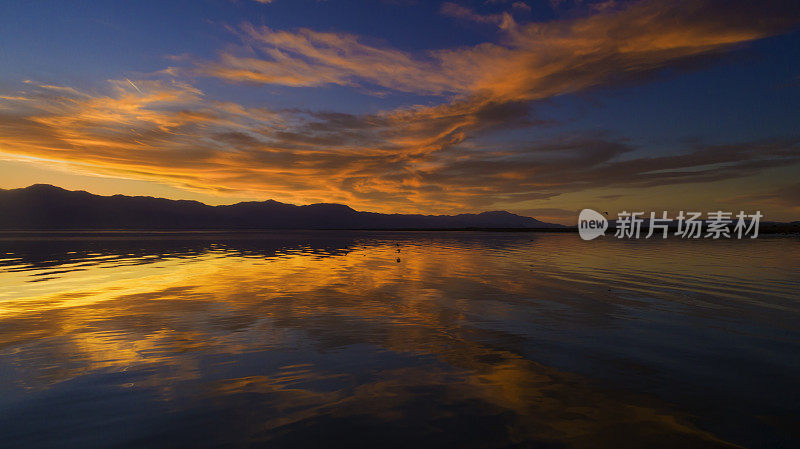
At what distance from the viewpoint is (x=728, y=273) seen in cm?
2994

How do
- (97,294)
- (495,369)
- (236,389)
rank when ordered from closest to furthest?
(236,389) < (495,369) < (97,294)

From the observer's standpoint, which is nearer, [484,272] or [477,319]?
[477,319]

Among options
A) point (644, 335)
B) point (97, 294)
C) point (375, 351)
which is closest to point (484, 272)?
point (644, 335)

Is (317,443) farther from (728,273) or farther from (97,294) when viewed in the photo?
(728,273)

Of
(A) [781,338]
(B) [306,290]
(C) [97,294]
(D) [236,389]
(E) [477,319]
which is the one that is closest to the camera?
(D) [236,389]

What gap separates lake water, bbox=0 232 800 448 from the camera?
689 centimetres

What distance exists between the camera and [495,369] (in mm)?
9820

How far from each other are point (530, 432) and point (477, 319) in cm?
840

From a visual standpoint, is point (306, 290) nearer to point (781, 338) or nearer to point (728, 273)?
point (781, 338)

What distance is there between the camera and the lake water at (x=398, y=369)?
6.89 m

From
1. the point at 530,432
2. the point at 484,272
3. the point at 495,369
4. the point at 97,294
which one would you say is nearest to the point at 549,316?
the point at 495,369

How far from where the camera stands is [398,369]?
9.84m

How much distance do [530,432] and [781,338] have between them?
11768 millimetres

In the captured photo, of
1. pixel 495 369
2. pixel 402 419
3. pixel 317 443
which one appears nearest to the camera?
pixel 317 443
